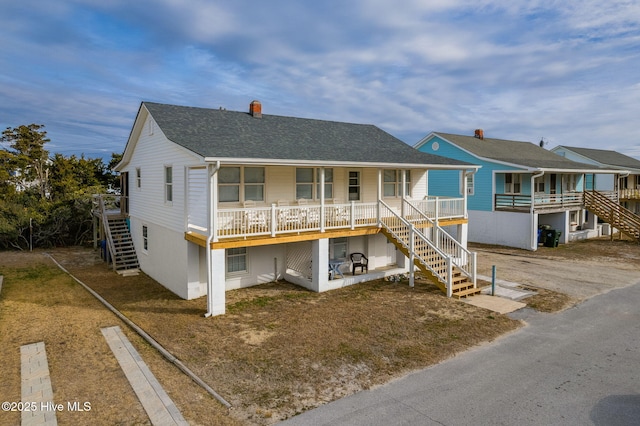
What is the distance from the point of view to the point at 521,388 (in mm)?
7695

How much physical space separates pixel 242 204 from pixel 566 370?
34.9 ft

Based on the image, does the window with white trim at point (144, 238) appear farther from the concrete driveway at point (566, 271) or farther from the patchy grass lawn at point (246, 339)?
the concrete driveway at point (566, 271)

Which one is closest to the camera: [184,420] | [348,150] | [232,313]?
[184,420]

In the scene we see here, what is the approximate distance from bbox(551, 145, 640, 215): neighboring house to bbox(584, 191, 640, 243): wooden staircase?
6.69 m

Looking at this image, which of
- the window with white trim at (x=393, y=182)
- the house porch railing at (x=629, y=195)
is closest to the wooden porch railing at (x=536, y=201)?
the house porch railing at (x=629, y=195)

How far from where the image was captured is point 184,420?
6.54m

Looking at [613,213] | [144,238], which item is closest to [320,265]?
[144,238]

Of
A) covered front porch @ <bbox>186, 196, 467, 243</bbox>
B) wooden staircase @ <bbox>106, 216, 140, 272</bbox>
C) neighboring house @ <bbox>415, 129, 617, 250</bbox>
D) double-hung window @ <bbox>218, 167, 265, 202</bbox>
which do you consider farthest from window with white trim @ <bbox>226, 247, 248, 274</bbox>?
neighboring house @ <bbox>415, 129, 617, 250</bbox>

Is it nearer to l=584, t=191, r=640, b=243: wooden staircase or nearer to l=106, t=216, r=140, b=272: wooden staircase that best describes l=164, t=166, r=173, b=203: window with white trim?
l=106, t=216, r=140, b=272: wooden staircase

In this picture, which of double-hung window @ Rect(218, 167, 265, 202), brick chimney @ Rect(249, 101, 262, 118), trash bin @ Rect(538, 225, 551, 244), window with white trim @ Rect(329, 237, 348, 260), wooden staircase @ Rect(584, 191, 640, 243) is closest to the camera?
double-hung window @ Rect(218, 167, 265, 202)

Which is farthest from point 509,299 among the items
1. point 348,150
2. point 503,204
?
point 503,204

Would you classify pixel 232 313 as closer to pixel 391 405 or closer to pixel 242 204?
pixel 242 204

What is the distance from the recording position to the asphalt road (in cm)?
672

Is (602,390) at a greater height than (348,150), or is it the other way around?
(348,150)
